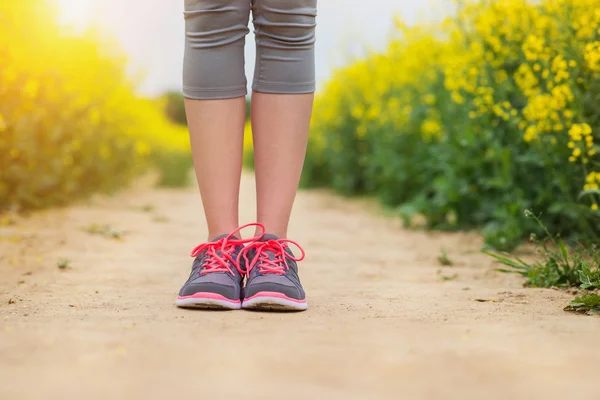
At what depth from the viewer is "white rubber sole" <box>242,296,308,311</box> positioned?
6.46 ft

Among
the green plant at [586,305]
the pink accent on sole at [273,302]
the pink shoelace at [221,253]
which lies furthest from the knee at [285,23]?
the green plant at [586,305]

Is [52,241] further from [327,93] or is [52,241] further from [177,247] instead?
[327,93]

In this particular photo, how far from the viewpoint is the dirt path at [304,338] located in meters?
1.29

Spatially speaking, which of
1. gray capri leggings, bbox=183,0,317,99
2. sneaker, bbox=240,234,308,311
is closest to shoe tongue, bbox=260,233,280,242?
sneaker, bbox=240,234,308,311

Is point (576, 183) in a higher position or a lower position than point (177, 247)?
higher

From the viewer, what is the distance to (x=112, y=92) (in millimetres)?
7078

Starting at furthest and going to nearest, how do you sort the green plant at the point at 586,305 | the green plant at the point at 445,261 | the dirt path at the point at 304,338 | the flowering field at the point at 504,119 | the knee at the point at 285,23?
1. the green plant at the point at 445,261
2. the flowering field at the point at 504,119
3. the knee at the point at 285,23
4. the green plant at the point at 586,305
5. the dirt path at the point at 304,338

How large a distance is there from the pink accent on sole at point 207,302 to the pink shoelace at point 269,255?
145 mm

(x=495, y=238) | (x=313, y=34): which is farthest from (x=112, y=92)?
(x=313, y=34)

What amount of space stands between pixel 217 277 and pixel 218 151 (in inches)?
14.8

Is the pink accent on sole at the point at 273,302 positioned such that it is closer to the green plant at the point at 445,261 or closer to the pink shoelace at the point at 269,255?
the pink shoelace at the point at 269,255

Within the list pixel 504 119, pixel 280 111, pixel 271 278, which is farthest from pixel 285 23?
pixel 504 119

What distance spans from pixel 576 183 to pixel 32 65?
10.8ft

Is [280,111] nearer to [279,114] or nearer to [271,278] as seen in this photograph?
[279,114]
